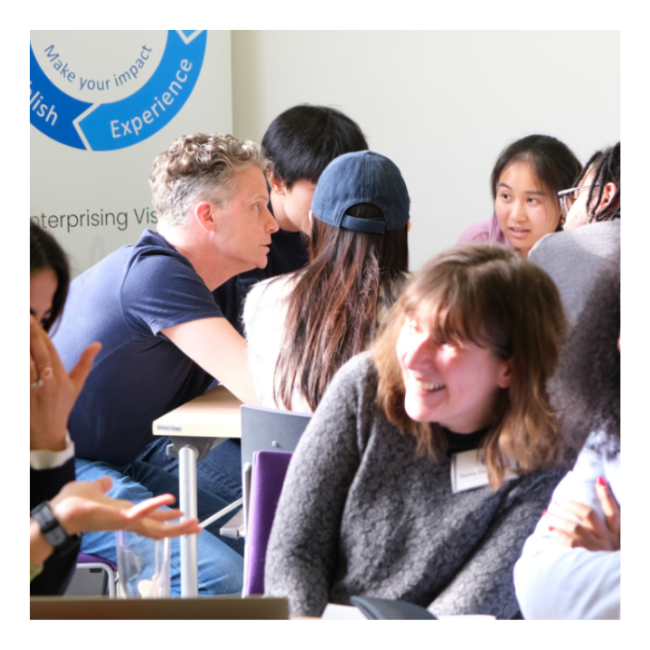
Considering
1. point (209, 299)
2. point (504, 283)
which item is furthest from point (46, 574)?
point (504, 283)

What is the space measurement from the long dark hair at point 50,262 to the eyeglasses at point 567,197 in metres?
0.78

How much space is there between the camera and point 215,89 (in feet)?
4.27

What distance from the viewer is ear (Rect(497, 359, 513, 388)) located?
0.91 m

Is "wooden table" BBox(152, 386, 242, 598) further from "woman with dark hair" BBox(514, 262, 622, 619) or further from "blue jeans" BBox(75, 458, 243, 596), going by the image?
"woman with dark hair" BBox(514, 262, 622, 619)

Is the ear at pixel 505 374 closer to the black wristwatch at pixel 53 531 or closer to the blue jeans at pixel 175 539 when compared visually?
the blue jeans at pixel 175 539

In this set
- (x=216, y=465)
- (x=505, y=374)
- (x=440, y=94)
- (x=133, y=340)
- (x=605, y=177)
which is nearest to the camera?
(x=505, y=374)

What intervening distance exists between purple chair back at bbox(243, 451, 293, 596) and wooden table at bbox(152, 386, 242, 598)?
9 centimetres

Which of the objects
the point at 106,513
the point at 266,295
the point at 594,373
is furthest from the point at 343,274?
the point at 106,513

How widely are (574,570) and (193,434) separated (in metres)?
0.67

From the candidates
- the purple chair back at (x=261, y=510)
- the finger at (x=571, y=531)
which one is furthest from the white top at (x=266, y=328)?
the finger at (x=571, y=531)

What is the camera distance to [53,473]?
93 cm

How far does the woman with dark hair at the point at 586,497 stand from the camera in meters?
0.93

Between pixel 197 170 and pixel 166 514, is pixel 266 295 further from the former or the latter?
pixel 166 514
